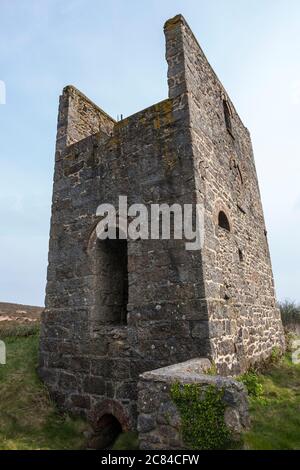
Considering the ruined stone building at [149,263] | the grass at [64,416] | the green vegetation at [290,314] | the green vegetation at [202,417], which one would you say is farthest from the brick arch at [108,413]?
the green vegetation at [290,314]

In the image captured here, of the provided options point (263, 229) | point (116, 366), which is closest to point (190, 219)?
point (116, 366)

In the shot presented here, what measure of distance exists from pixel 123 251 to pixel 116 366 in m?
2.65

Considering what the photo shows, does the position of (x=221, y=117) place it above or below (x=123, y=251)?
above

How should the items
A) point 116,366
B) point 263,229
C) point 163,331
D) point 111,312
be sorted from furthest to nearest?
point 263,229
point 111,312
point 116,366
point 163,331

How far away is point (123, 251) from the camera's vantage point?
752cm

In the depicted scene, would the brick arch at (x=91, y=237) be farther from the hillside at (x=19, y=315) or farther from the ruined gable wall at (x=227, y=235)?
the hillside at (x=19, y=315)

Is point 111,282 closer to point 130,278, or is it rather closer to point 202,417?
point 130,278

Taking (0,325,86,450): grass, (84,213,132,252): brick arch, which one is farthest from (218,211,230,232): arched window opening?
(0,325,86,450): grass

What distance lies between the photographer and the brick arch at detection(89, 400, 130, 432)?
17.7ft

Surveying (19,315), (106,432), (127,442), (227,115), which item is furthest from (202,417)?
(19,315)

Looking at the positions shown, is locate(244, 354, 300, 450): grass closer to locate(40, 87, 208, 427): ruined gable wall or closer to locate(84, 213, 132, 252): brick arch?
locate(40, 87, 208, 427): ruined gable wall

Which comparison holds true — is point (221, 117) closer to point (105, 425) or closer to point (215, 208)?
point (215, 208)

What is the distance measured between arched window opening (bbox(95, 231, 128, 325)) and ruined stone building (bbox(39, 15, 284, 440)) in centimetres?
3
